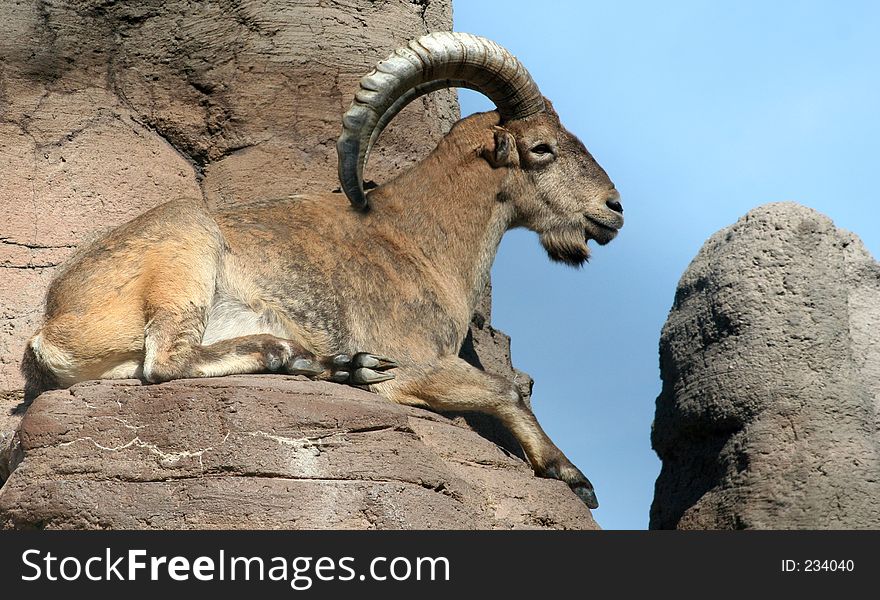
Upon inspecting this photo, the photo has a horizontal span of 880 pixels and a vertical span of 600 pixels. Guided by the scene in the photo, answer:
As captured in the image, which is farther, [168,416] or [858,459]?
[858,459]

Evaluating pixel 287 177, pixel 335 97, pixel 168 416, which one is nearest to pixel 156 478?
pixel 168 416

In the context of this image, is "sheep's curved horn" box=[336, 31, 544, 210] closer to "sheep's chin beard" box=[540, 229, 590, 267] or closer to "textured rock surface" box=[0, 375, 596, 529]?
"sheep's chin beard" box=[540, 229, 590, 267]

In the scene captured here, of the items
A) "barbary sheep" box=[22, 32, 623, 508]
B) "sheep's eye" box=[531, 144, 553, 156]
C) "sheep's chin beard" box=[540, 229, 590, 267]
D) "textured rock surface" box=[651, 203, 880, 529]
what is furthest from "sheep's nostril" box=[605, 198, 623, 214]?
"textured rock surface" box=[651, 203, 880, 529]

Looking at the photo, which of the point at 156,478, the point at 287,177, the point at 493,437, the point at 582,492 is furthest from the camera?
the point at 287,177

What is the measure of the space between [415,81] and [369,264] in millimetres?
1165

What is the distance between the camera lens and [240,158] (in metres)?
10.2

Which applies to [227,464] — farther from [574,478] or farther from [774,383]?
[774,383]

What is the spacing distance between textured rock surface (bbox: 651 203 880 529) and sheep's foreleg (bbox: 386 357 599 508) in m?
1.26

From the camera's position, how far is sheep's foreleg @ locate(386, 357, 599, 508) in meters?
8.46

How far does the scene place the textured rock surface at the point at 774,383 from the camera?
29.5 ft

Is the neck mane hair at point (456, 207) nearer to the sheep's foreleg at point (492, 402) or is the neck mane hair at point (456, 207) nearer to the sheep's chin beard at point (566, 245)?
the sheep's chin beard at point (566, 245)

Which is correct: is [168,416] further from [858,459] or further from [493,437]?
[858,459]

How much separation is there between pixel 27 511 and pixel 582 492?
302cm

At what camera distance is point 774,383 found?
935 centimetres
